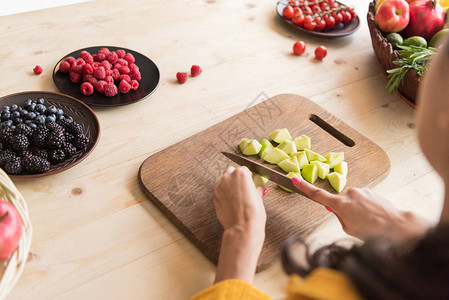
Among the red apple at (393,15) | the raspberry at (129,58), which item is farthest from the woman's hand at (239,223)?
the red apple at (393,15)

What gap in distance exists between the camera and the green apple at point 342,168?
1.25m

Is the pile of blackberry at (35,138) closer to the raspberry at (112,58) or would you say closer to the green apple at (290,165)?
the raspberry at (112,58)

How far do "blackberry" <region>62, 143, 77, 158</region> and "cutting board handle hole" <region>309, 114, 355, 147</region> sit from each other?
2.59 ft

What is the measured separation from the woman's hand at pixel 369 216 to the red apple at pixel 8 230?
0.70 m

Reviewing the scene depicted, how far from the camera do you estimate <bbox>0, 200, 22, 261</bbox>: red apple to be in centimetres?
81

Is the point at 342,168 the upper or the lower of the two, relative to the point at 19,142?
lower

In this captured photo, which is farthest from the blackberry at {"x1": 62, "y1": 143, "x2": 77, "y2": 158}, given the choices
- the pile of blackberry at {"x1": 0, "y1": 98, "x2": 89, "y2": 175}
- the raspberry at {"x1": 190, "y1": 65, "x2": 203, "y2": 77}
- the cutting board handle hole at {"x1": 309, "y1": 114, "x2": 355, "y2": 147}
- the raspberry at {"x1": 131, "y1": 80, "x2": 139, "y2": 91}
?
the cutting board handle hole at {"x1": 309, "y1": 114, "x2": 355, "y2": 147}

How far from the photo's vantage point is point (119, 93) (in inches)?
55.5

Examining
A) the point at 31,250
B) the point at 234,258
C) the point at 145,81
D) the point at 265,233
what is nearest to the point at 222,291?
the point at 234,258

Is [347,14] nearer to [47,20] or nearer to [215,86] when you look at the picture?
[215,86]

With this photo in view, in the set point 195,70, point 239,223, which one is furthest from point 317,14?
point 239,223

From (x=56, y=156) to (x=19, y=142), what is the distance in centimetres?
10

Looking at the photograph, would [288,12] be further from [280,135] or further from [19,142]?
[19,142]

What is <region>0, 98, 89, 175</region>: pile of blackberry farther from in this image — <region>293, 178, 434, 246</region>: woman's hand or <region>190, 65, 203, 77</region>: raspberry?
<region>293, 178, 434, 246</region>: woman's hand
